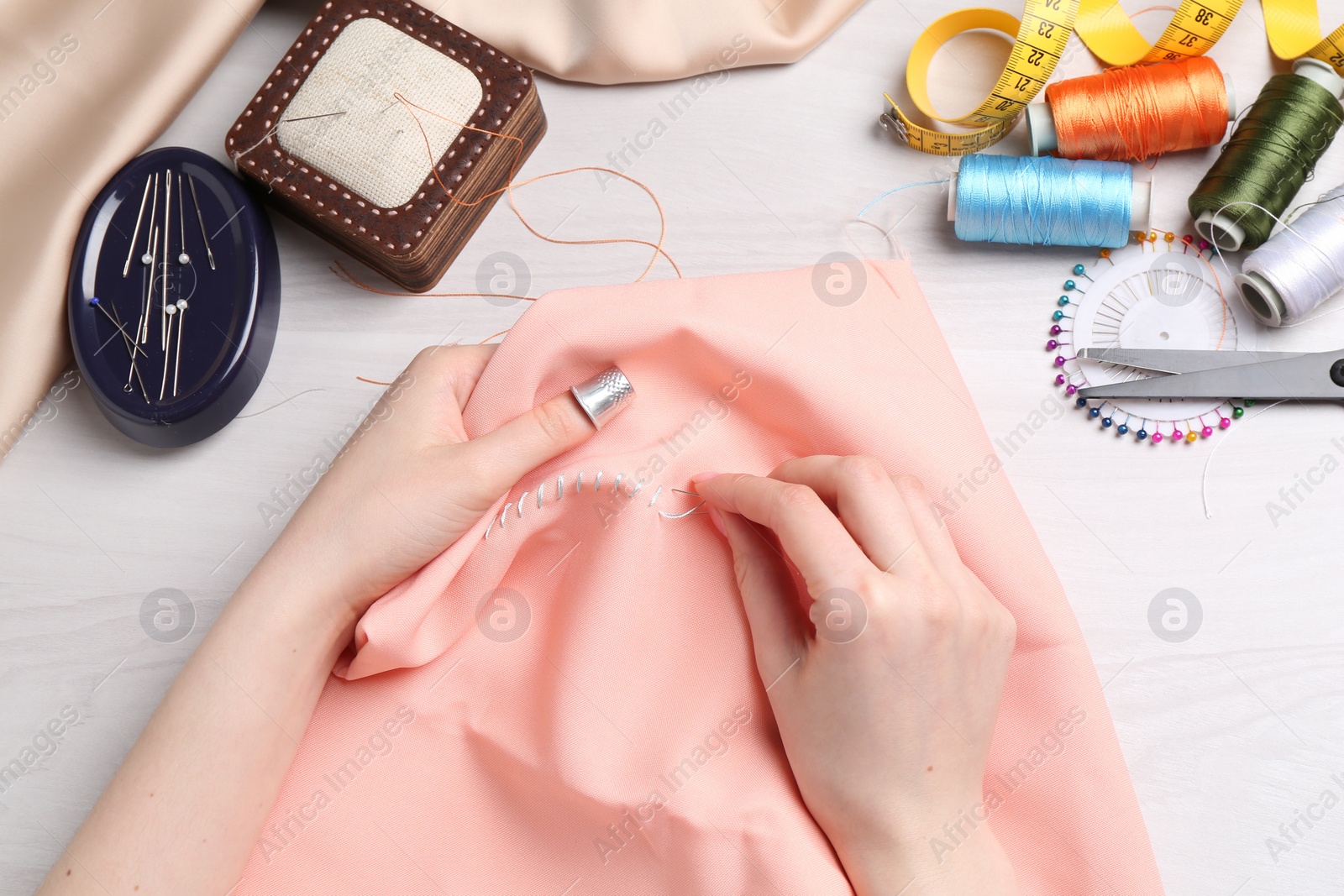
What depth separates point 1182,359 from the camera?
3.68ft

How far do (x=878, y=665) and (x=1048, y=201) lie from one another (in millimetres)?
643

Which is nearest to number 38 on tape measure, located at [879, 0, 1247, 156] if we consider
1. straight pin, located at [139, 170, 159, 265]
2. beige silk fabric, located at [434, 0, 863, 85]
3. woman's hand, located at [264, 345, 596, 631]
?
beige silk fabric, located at [434, 0, 863, 85]

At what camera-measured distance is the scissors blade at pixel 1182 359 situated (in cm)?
112

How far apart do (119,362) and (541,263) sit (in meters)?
0.55

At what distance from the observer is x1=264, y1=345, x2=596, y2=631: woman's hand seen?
95 centimetres

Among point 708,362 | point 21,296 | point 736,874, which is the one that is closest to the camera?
point 736,874

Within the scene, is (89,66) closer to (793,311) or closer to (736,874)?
(793,311)

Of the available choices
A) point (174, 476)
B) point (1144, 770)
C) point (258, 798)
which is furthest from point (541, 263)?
point (1144, 770)

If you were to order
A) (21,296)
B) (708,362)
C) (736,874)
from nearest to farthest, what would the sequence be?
(736,874) → (708,362) → (21,296)

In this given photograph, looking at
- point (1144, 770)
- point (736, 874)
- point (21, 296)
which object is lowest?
point (1144, 770)

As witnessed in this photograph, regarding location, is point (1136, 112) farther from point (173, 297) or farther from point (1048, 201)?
point (173, 297)

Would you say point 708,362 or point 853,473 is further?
point 708,362

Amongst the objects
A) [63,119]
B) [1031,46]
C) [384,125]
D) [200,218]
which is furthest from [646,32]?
[63,119]

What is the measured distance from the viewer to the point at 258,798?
964 millimetres
